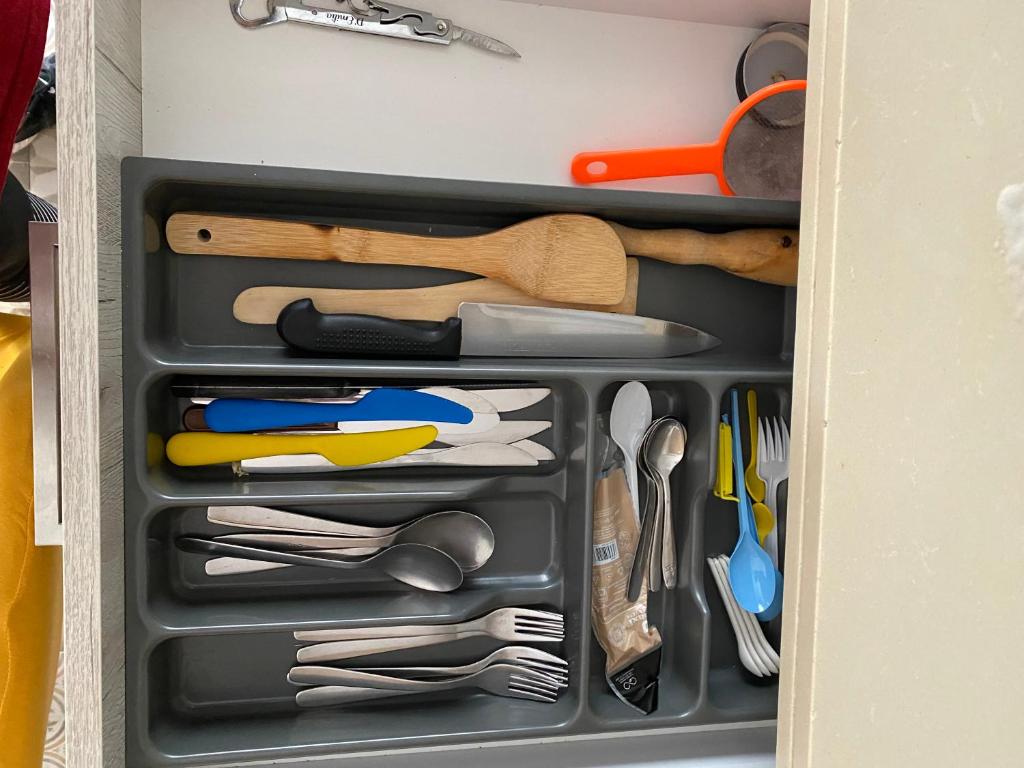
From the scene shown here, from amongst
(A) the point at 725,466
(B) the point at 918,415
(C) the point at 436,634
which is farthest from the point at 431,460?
(B) the point at 918,415

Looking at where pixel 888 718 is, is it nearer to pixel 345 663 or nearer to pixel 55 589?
pixel 345 663

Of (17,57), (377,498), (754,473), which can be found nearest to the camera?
(17,57)

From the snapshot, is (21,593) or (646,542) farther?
(646,542)

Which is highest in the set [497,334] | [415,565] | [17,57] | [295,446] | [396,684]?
[17,57]

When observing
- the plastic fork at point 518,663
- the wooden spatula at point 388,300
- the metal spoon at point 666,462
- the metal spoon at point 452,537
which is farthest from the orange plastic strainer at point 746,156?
the plastic fork at point 518,663

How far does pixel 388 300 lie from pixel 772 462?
1.36ft

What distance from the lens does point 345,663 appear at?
656 mm

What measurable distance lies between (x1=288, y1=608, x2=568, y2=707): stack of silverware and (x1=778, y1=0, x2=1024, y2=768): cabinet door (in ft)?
0.85

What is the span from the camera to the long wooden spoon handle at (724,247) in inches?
26.4

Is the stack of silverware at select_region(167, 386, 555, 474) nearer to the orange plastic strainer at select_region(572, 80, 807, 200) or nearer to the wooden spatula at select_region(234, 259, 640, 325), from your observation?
the wooden spatula at select_region(234, 259, 640, 325)

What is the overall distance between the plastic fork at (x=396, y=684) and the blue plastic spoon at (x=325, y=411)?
236mm

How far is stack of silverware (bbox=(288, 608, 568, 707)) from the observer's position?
0.64 metres

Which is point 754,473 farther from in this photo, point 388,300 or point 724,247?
point 388,300

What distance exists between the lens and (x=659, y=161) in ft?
2.21
